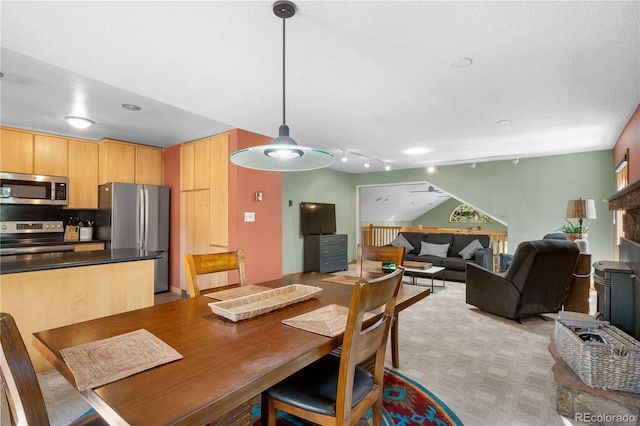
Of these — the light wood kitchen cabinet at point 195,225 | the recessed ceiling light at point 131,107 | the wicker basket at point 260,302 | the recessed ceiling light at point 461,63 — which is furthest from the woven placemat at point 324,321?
the light wood kitchen cabinet at point 195,225

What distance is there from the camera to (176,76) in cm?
259

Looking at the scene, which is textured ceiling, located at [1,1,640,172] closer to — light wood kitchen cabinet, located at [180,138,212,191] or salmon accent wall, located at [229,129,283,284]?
light wood kitchen cabinet, located at [180,138,212,191]

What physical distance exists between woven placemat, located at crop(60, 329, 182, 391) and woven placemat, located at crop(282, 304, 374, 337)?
51 centimetres

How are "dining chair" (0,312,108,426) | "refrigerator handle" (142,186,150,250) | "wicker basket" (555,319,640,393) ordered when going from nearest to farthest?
"dining chair" (0,312,108,426) < "wicker basket" (555,319,640,393) < "refrigerator handle" (142,186,150,250)

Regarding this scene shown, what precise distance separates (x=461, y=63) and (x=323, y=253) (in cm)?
460

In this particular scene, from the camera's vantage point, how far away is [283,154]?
1824 millimetres

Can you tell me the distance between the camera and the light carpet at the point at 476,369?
1.97 meters

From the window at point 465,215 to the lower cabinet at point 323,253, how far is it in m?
6.77

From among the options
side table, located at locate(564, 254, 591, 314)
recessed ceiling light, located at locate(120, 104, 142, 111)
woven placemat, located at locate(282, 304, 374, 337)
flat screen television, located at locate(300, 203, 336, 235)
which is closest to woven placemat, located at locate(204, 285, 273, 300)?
woven placemat, located at locate(282, 304, 374, 337)

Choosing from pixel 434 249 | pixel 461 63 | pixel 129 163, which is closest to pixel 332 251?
pixel 434 249

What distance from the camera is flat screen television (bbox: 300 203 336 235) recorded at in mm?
6508

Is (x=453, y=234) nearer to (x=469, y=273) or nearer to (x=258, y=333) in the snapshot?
(x=469, y=273)

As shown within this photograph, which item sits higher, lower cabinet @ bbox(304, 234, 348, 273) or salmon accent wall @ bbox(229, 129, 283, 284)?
salmon accent wall @ bbox(229, 129, 283, 284)

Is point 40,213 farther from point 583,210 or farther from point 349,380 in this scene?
point 583,210
